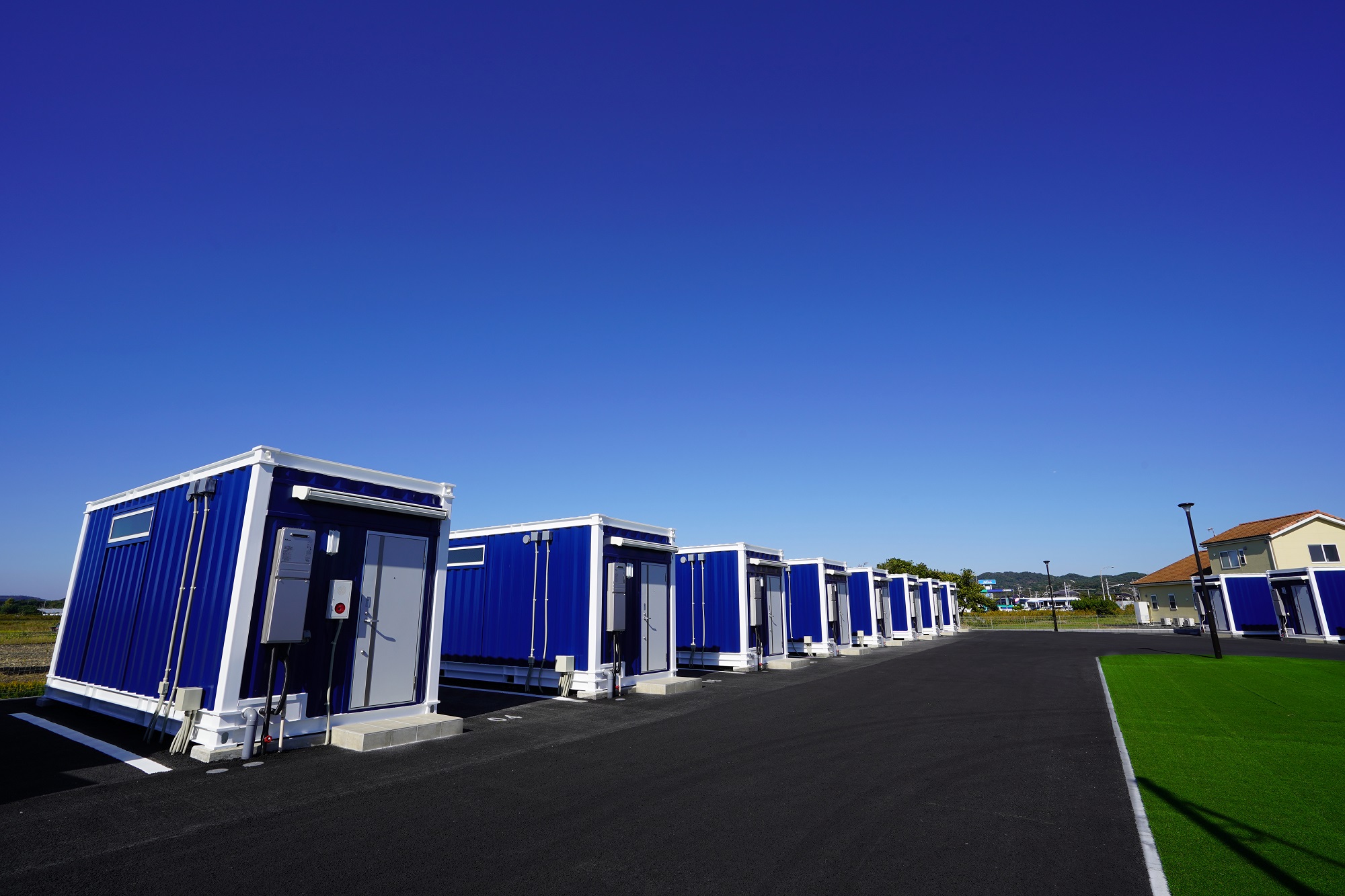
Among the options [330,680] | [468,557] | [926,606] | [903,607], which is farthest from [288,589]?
[926,606]

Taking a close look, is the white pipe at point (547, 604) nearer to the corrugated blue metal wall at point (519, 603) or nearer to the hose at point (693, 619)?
the corrugated blue metal wall at point (519, 603)

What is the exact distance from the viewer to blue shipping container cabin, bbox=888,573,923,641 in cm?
4228

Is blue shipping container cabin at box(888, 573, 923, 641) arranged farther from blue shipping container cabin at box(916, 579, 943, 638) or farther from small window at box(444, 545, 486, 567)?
small window at box(444, 545, 486, 567)

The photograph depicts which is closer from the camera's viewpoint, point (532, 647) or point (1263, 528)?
point (532, 647)

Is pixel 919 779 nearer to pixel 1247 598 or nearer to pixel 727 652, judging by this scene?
pixel 727 652

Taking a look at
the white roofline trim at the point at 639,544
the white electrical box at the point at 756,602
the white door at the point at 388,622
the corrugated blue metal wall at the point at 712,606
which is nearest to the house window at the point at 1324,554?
the white electrical box at the point at 756,602

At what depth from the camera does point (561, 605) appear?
54.4 feet

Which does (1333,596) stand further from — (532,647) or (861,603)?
(532,647)

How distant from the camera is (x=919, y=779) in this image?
8125 mm

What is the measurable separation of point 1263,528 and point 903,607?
33041 mm

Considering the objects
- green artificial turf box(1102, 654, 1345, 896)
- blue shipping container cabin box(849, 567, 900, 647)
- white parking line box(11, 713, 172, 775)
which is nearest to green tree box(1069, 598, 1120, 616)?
blue shipping container cabin box(849, 567, 900, 647)

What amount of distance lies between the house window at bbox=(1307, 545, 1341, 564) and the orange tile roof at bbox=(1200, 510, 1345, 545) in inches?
85.1

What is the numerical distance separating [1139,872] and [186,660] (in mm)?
12368

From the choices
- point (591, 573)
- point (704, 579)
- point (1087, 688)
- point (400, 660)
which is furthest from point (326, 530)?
point (1087, 688)
